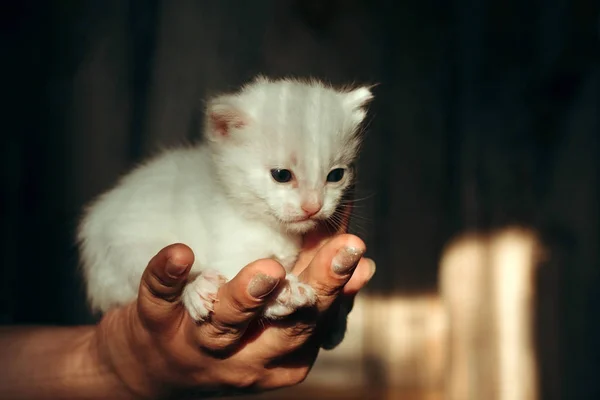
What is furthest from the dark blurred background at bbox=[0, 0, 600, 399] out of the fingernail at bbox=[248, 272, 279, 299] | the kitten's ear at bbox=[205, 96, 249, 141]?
the fingernail at bbox=[248, 272, 279, 299]

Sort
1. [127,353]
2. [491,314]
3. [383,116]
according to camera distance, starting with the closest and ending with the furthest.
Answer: [127,353] → [383,116] → [491,314]

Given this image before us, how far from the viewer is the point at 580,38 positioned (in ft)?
3.66

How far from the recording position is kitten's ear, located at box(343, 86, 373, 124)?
75 centimetres

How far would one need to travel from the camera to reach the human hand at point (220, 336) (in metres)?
0.64

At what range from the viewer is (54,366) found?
0.72 metres

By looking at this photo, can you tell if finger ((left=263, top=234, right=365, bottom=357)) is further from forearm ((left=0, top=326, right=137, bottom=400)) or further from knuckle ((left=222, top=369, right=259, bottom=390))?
forearm ((left=0, top=326, right=137, bottom=400))

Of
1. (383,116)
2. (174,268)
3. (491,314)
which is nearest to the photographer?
(174,268)

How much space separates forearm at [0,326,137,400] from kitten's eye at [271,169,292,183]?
0.32 meters

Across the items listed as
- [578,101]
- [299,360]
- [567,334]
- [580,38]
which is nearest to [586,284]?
[567,334]

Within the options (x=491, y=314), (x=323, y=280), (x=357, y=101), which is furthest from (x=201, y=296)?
(x=491, y=314)

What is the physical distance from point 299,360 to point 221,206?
0.24 meters

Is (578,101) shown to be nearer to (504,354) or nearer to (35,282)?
(504,354)

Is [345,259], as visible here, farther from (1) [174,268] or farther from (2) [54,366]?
(2) [54,366]

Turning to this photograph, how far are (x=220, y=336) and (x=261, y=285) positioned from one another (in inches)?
5.0
